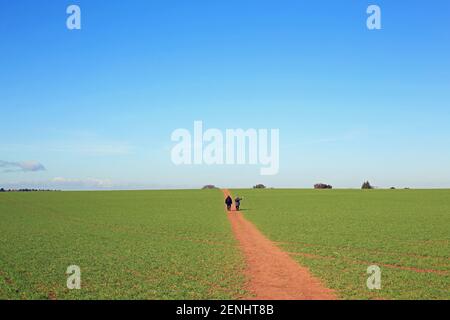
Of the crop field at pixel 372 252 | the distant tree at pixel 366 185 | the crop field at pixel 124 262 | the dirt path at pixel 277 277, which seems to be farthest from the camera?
the distant tree at pixel 366 185

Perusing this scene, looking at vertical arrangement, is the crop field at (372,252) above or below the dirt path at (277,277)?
below

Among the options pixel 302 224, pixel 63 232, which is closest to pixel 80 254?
pixel 63 232

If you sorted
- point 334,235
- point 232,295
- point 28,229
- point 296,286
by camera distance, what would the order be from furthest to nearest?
1. point 28,229
2. point 334,235
3. point 296,286
4. point 232,295

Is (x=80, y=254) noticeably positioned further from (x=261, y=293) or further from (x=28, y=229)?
(x=28, y=229)

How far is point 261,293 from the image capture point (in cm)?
1514

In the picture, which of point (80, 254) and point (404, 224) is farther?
point (404, 224)

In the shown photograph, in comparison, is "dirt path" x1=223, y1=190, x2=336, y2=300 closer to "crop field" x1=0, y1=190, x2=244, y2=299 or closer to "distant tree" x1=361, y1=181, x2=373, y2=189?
"crop field" x1=0, y1=190, x2=244, y2=299

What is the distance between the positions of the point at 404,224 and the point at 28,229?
3755cm

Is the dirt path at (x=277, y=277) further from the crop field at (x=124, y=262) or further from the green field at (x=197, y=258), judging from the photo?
the crop field at (x=124, y=262)

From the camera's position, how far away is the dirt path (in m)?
14.9

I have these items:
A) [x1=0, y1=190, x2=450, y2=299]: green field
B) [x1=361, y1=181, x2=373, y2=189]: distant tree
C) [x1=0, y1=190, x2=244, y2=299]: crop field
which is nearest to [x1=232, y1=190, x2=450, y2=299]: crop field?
[x1=0, y1=190, x2=450, y2=299]: green field

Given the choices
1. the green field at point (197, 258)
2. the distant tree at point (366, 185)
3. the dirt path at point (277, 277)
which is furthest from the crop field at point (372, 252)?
the distant tree at point (366, 185)

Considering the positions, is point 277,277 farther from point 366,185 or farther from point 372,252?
point 366,185

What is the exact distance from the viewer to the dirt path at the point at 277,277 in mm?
14906
